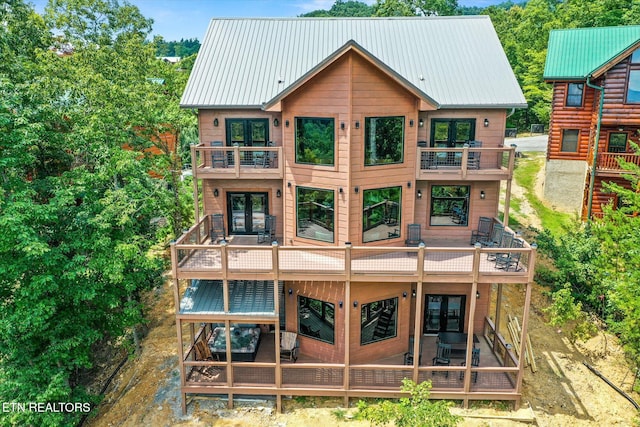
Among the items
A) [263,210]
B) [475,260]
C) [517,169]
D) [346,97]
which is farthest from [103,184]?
[517,169]

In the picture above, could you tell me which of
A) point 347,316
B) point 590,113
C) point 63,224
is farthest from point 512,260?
point 590,113

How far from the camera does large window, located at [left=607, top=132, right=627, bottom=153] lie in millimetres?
25123

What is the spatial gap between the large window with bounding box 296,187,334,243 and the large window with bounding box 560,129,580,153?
20439 mm

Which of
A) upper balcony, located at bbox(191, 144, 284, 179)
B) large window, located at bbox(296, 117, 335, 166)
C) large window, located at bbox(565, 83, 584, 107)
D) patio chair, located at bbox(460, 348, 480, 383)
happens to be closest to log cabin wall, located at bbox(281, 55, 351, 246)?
large window, located at bbox(296, 117, 335, 166)

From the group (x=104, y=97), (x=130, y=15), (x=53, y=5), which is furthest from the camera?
(x=130, y=15)

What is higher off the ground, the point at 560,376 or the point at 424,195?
the point at 424,195

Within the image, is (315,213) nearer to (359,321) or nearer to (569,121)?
(359,321)

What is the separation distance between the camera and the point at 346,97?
556 inches

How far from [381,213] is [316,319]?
4.44 meters

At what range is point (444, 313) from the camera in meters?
17.1

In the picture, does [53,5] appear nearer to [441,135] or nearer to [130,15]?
[130,15]

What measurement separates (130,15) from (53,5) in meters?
4.68

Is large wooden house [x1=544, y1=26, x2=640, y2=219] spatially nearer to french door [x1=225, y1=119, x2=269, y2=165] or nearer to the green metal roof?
the green metal roof

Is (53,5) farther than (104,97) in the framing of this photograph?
Yes
